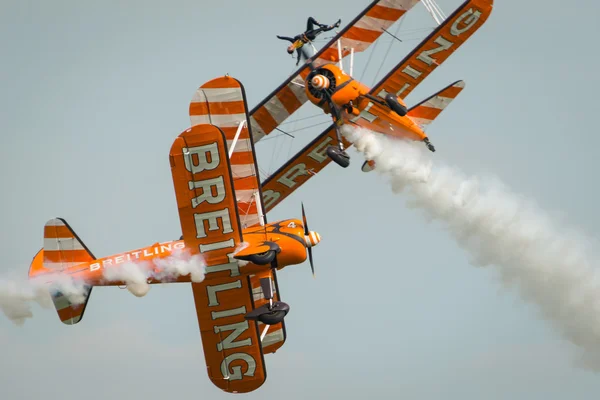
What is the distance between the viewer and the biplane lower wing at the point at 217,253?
86.6 feet

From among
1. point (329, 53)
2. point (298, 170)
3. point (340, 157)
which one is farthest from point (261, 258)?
point (329, 53)

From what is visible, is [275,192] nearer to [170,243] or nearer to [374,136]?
[374,136]

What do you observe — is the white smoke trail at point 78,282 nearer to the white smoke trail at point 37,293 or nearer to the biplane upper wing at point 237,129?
the white smoke trail at point 37,293

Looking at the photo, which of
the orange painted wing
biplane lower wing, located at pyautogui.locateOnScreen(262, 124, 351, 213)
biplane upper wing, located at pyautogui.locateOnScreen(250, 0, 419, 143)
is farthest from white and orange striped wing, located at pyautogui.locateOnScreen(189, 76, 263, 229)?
the orange painted wing

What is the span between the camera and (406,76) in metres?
34.3

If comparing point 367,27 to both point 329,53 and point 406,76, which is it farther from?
point 406,76

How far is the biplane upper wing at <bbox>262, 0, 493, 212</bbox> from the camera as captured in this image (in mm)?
34000

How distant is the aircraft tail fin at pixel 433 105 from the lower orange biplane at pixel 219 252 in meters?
6.91

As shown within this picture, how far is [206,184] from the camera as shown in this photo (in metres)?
26.7

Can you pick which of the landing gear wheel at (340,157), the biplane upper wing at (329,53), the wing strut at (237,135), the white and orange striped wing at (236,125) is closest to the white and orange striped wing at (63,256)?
the white and orange striped wing at (236,125)

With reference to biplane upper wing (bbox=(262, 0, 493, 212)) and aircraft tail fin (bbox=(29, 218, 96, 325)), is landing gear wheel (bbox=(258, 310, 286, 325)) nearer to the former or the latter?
aircraft tail fin (bbox=(29, 218, 96, 325))

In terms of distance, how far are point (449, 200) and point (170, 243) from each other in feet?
28.8

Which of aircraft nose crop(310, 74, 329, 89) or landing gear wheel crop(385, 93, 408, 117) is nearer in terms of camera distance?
landing gear wheel crop(385, 93, 408, 117)

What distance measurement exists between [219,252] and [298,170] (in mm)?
7784
